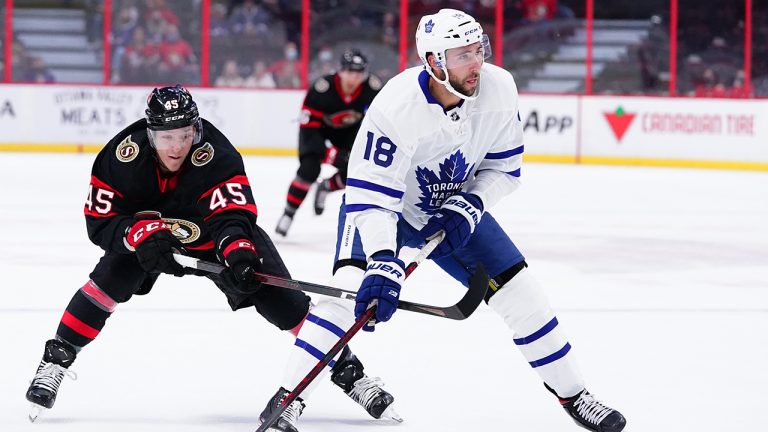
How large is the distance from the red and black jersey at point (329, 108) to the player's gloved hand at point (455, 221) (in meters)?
3.98

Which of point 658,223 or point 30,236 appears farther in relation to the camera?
point 658,223

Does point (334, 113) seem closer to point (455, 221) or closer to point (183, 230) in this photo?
point (183, 230)

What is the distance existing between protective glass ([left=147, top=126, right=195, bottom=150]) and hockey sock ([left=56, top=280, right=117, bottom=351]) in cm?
40

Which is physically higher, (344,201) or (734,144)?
(344,201)

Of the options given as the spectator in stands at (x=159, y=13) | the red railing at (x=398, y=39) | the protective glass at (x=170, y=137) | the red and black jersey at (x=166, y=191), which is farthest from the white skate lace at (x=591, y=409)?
the spectator in stands at (x=159, y=13)

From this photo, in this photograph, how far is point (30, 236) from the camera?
251 inches

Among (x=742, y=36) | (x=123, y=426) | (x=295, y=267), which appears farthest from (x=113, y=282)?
(x=742, y=36)

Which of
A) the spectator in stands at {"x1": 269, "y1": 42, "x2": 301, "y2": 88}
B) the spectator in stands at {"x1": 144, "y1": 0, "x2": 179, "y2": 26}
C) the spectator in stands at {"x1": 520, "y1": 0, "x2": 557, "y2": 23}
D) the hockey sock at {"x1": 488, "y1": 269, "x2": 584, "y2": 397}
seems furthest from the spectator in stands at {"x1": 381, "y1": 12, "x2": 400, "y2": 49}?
the hockey sock at {"x1": 488, "y1": 269, "x2": 584, "y2": 397}

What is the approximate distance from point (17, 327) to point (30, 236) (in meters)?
2.43

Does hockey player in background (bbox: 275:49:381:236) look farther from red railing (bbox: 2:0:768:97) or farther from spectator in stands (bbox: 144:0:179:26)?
spectator in stands (bbox: 144:0:179:26)

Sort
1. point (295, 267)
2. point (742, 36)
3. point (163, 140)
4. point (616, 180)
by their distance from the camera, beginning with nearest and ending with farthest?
1. point (163, 140)
2. point (295, 267)
3. point (616, 180)
4. point (742, 36)

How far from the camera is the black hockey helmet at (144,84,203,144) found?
2875 millimetres

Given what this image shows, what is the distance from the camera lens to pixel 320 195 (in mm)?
7375

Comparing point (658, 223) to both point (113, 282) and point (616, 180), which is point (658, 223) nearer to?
point (616, 180)
